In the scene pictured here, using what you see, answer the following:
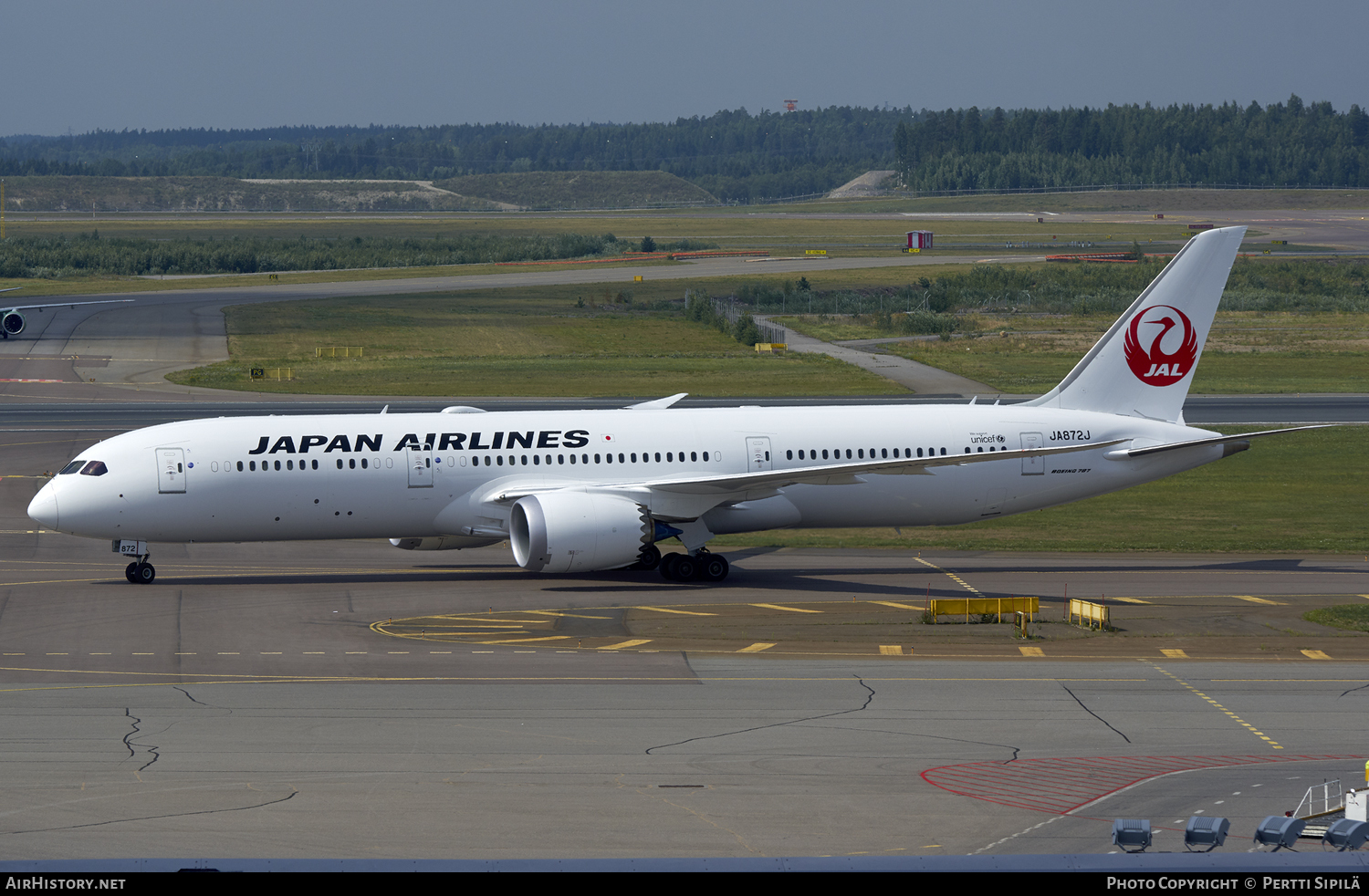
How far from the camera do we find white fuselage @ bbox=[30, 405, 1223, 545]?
40531 mm

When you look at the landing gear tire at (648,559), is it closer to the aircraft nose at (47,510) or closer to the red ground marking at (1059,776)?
the aircraft nose at (47,510)

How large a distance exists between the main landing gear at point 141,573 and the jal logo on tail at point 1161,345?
99.1 ft

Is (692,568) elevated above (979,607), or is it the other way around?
(979,607)

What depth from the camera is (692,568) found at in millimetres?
42219

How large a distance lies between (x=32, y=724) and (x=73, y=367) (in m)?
75.1

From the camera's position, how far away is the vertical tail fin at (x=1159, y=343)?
149ft

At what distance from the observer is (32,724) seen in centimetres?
2627

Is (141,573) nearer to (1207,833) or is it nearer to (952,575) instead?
(952,575)

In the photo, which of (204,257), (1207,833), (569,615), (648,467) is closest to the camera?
(1207,833)

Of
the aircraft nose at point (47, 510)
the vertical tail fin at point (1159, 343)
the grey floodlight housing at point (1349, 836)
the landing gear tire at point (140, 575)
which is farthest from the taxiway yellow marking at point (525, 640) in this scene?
the grey floodlight housing at point (1349, 836)

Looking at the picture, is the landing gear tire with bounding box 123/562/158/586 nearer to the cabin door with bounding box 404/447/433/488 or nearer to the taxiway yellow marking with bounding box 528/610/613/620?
the cabin door with bounding box 404/447/433/488

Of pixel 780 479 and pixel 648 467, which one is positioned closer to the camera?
pixel 780 479

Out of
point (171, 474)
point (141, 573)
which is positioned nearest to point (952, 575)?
point (171, 474)

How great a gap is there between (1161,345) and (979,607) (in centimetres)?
1363
